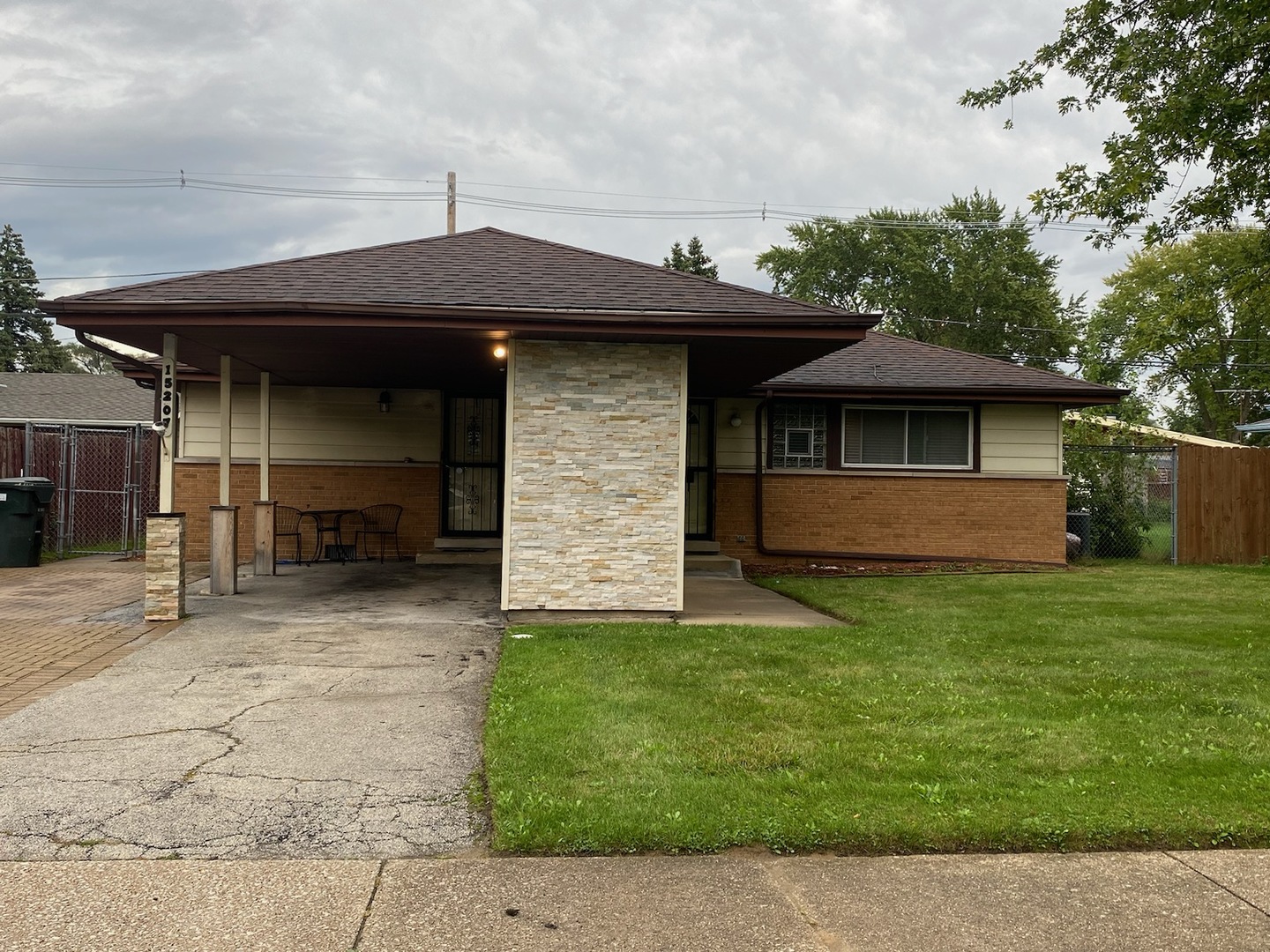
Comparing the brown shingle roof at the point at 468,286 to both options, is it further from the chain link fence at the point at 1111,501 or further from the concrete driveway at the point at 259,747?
the chain link fence at the point at 1111,501

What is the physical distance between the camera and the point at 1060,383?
1455cm

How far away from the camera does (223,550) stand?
10.2 m

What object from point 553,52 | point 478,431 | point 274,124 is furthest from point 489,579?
point 274,124

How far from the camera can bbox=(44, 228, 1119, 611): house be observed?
27.6 ft

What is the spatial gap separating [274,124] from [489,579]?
1290cm

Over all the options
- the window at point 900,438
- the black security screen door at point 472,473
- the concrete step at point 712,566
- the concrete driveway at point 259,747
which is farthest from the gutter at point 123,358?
the window at point 900,438

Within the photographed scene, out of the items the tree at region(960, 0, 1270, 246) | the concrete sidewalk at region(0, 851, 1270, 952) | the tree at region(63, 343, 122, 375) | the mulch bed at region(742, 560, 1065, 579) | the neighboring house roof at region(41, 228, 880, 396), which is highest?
the tree at region(63, 343, 122, 375)

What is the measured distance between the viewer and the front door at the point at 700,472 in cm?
1455

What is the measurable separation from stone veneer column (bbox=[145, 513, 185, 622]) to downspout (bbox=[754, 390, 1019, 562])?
833cm

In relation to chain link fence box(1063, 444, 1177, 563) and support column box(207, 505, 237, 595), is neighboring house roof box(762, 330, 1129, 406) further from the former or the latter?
support column box(207, 505, 237, 595)

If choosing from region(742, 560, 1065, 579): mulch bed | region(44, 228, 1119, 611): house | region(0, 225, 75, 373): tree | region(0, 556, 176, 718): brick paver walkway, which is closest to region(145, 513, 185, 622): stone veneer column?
region(0, 556, 176, 718): brick paver walkway

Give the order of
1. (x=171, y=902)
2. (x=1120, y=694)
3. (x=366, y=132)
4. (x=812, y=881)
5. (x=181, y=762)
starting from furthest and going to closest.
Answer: (x=366, y=132)
(x=1120, y=694)
(x=181, y=762)
(x=812, y=881)
(x=171, y=902)

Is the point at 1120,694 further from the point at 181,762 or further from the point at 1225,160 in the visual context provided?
the point at 1225,160

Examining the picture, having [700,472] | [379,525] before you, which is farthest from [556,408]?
[379,525]
